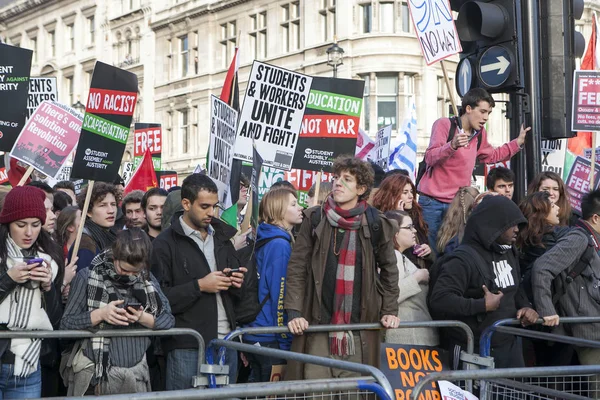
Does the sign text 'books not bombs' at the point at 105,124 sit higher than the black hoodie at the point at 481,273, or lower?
higher

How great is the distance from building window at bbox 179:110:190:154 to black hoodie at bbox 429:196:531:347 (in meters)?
36.1

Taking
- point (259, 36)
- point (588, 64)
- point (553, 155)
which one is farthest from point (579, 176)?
point (259, 36)

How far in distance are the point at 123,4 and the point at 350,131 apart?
3912 centimetres

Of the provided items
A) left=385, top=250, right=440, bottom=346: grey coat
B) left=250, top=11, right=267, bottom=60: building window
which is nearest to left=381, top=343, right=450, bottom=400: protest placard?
left=385, top=250, right=440, bottom=346: grey coat

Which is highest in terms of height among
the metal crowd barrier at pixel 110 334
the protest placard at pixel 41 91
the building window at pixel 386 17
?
the building window at pixel 386 17

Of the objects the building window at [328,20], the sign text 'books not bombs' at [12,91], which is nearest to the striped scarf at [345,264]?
the sign text 'books not bombs' at [12,91]

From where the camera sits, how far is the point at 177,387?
17.9ft

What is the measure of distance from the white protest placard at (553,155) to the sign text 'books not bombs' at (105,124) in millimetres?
3982

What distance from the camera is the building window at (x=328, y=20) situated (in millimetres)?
34750

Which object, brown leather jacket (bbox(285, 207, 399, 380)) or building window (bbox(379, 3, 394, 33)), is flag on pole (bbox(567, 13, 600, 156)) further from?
building window (bbox(379, 3, 394, 33))

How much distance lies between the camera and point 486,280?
587 cm

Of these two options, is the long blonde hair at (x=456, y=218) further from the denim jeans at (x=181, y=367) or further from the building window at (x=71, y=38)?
the building window at (x=71, y=38)

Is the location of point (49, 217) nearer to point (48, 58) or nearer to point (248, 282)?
point (248, 282)

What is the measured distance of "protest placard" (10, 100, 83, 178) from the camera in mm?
9227
